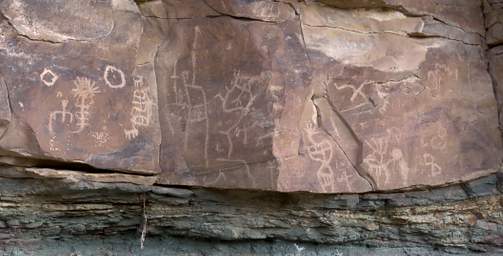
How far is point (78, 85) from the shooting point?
261 cm

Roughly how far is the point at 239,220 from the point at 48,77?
1.11 m

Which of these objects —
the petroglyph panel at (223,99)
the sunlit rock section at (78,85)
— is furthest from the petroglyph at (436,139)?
the sunlit rock section at (78,85)

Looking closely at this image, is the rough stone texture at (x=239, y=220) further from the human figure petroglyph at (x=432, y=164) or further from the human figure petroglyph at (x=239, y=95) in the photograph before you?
the human figure petroglyph at (x=239, y=95)

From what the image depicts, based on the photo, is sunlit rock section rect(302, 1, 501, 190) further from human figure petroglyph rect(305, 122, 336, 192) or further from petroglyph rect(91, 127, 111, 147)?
petroglyph rect(91, 127, 111, 147)

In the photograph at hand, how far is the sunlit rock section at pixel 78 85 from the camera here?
250 cm

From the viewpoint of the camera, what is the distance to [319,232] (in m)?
3.07

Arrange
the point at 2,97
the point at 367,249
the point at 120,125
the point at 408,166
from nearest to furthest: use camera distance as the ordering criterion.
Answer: the point at 2,97
the point at 120,125
the point at 408,166
the point at 367,249

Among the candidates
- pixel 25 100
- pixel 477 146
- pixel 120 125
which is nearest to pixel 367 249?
pixel 477 146

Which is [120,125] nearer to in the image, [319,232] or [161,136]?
[161,136]

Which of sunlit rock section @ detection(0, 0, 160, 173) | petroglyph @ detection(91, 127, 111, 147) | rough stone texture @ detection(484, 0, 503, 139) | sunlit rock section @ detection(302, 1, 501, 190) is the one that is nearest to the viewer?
sunlit rock section @ detection(0, 0, 160, 173)

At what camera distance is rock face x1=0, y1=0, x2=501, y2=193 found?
2568 mm

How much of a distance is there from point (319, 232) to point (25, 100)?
5.02ft

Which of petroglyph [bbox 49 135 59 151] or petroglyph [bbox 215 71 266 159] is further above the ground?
petroglyph [bbox 215 71 266 159]

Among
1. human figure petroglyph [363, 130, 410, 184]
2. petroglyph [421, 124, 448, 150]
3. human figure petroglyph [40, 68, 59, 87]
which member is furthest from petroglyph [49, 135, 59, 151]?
petroglyph [421, 124, 448, 150]
